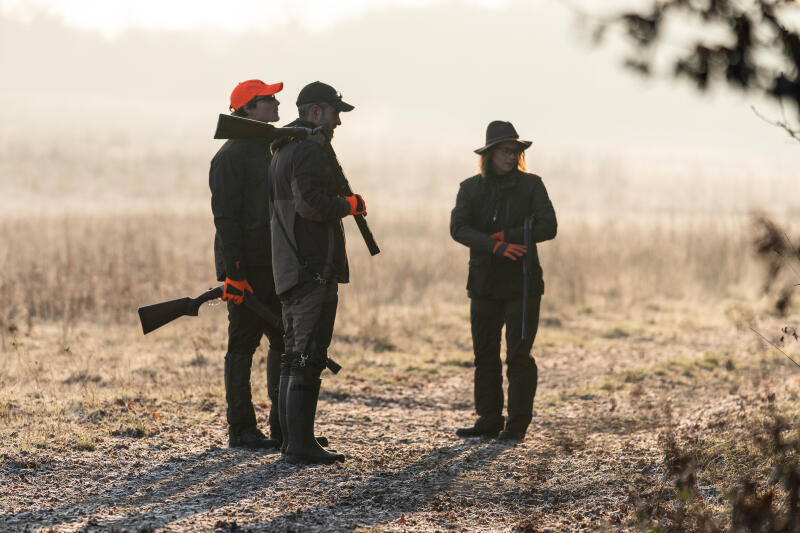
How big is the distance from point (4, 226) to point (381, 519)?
60.1 feet

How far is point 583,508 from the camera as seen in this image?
530 cm

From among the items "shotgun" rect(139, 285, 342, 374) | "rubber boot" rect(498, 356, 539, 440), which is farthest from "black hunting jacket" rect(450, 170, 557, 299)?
"shotgun" rect(139, 285, 342, 374)

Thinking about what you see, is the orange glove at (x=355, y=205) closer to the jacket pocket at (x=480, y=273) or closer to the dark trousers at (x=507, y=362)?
the jacket pocket at (x=480, y=273)

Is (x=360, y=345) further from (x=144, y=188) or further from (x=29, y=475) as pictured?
(x=144, y=188)

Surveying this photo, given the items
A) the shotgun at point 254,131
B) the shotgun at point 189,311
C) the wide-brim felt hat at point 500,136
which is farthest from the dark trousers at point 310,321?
the wide-brim felt hat at point 500,136

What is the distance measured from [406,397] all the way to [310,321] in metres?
3.41

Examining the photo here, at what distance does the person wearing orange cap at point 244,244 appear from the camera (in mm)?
6383

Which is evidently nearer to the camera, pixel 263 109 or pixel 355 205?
pixel 355 205

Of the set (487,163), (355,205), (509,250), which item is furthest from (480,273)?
(355,205)

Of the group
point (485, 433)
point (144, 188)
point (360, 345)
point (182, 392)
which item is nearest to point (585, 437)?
point (485, 433)

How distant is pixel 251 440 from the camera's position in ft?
21.6

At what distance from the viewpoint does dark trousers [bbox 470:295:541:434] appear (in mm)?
7059

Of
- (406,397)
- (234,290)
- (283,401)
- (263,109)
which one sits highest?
(263,109)

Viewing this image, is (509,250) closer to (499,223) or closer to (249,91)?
(499,223)
